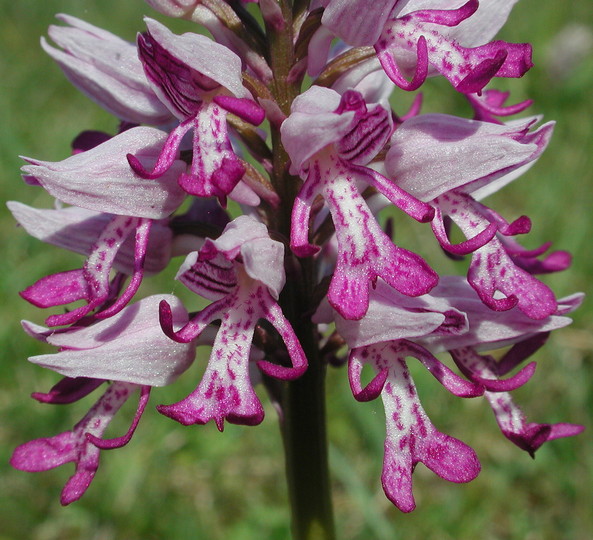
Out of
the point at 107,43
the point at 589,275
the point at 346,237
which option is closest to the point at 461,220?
the point at 346,237

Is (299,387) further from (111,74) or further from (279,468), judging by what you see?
(279,468)

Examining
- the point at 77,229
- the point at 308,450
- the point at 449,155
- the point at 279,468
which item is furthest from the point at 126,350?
the point at 279,468

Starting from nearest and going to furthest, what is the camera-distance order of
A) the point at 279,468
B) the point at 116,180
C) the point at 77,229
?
the point at 116,180 → the point at 77,229 → the point at 279,468

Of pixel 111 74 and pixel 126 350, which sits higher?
pixel 111 74

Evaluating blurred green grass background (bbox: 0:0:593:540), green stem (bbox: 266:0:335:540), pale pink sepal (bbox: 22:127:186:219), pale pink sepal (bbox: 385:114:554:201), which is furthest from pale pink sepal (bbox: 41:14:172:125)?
blurred green grass background (bbox: 0:0:593:540)

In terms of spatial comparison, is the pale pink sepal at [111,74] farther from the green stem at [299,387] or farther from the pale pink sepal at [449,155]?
the pale pink sepal at [449,155]

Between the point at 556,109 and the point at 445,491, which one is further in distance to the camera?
the point at 556,109

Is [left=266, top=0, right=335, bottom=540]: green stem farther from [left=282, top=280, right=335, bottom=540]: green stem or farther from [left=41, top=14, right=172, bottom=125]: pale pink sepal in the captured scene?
[left=41, top=14, right=172, bottom=125]: pale pink sepal

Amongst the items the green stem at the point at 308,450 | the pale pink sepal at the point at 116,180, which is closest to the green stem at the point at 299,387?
the green stem at the point at 308,450

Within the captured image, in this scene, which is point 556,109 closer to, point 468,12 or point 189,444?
point 189,444
